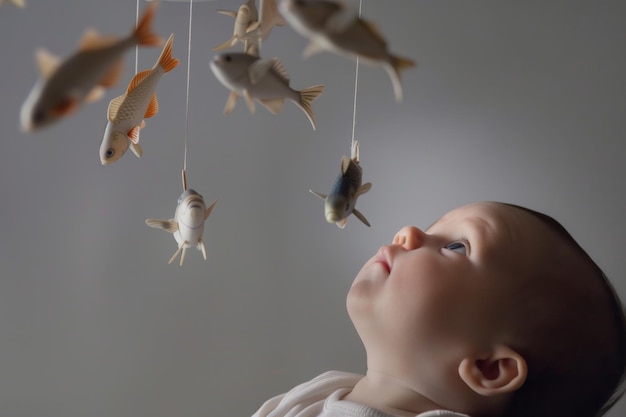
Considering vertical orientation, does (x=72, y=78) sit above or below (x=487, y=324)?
above

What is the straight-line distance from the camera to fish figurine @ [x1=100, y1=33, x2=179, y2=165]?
0.80 m

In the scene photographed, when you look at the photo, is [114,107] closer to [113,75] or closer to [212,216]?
[113,75]

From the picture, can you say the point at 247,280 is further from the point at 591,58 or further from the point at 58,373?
the point at 591,58

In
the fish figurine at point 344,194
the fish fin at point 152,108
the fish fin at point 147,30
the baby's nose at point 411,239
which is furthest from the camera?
the baby's nose at point 411,239

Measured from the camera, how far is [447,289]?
92 cm

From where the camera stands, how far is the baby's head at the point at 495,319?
91 centimetres

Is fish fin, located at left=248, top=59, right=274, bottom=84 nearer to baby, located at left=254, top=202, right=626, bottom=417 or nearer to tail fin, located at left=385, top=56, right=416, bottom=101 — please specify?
tail fin, located at left=385, top=56, right=416, bottom=101

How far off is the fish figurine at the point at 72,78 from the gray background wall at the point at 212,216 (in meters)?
1.12

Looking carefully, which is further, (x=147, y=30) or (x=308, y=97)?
(x=308, y=97)

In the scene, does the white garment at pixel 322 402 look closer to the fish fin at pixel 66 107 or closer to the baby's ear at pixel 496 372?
the baby's ear at pixel 496 372

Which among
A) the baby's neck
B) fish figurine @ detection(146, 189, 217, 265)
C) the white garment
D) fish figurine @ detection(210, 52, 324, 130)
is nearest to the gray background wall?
the white garment

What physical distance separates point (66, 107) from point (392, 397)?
0.69m

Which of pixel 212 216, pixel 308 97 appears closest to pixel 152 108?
pixel 308 97

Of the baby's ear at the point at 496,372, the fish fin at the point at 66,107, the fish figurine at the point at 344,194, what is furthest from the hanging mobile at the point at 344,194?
the fish fin at the point at 66,107
